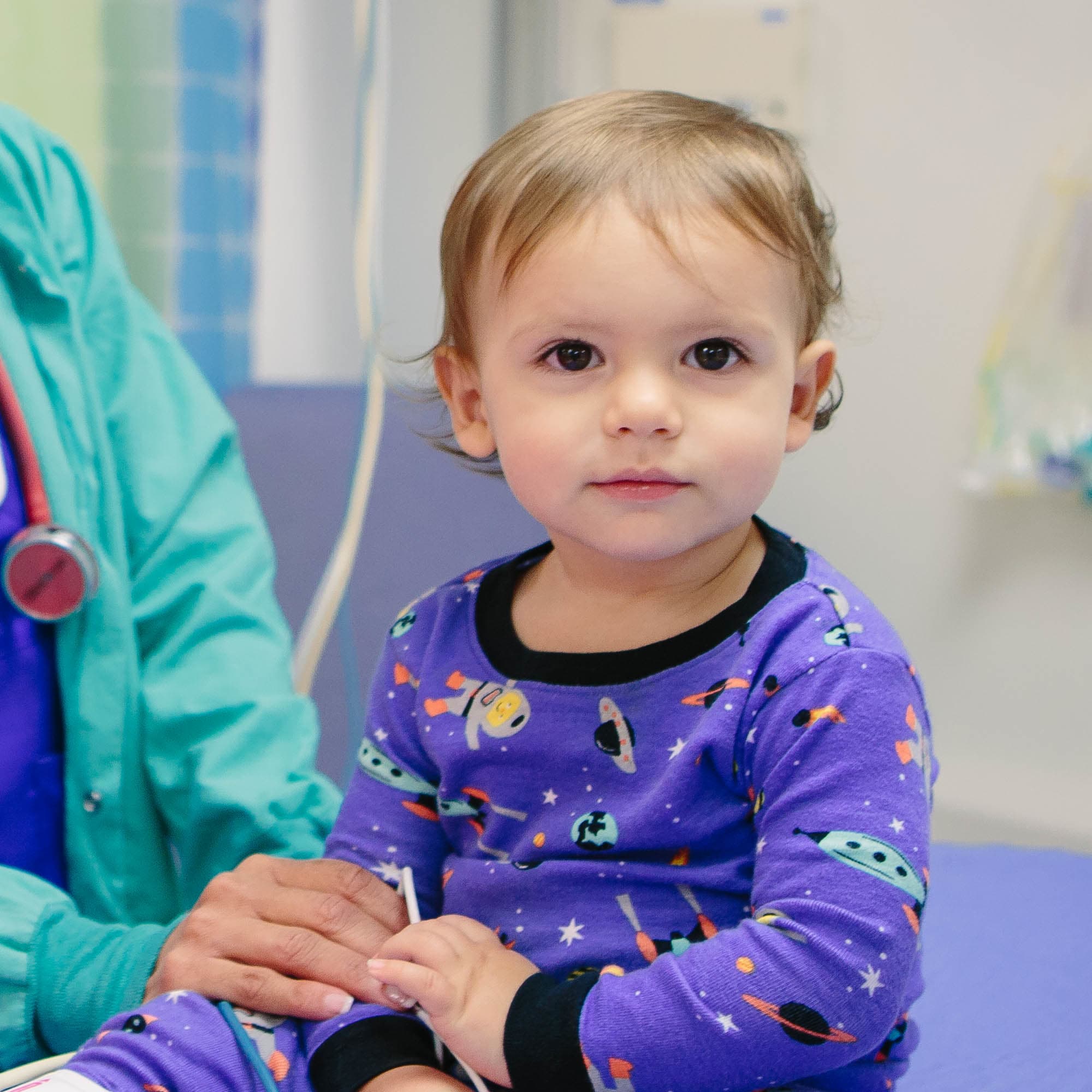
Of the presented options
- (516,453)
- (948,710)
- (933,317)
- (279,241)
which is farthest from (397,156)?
(516,453)

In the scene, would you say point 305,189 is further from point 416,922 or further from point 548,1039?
point 548,1039

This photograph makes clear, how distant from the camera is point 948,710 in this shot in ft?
7.04

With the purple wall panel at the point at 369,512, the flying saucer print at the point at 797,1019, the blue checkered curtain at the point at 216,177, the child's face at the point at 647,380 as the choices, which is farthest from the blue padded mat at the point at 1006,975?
the blue checkered curtain at the point at 216,177

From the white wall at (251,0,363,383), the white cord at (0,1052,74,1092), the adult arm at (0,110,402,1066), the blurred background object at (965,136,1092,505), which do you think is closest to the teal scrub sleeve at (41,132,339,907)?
the adult arm at (0,110,402,1066)

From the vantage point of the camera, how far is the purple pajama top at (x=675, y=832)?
61 centimetres

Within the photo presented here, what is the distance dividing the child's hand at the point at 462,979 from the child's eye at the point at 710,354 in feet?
1.09

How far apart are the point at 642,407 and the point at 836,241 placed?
1.46 m

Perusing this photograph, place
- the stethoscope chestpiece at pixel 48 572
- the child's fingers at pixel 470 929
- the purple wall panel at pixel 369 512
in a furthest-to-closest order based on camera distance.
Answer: the purple wall panel at pixel 369 512 < the stethoscope chestpiece at pixel 48 572 < the child's fingers at pixel 470 929

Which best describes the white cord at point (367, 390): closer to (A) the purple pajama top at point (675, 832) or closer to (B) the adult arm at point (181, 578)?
(B) the adult arm at point (181, 578)

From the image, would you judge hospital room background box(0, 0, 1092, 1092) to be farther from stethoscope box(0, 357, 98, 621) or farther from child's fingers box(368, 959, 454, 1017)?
child's fingers box(368, 959, 454, 1017)

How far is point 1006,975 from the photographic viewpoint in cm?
100

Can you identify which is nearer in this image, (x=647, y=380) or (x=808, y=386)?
(x=647, y=380)

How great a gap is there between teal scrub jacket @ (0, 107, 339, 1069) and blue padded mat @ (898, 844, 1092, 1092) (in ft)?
1.62

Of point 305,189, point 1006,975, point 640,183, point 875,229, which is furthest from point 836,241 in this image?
point 640,183
